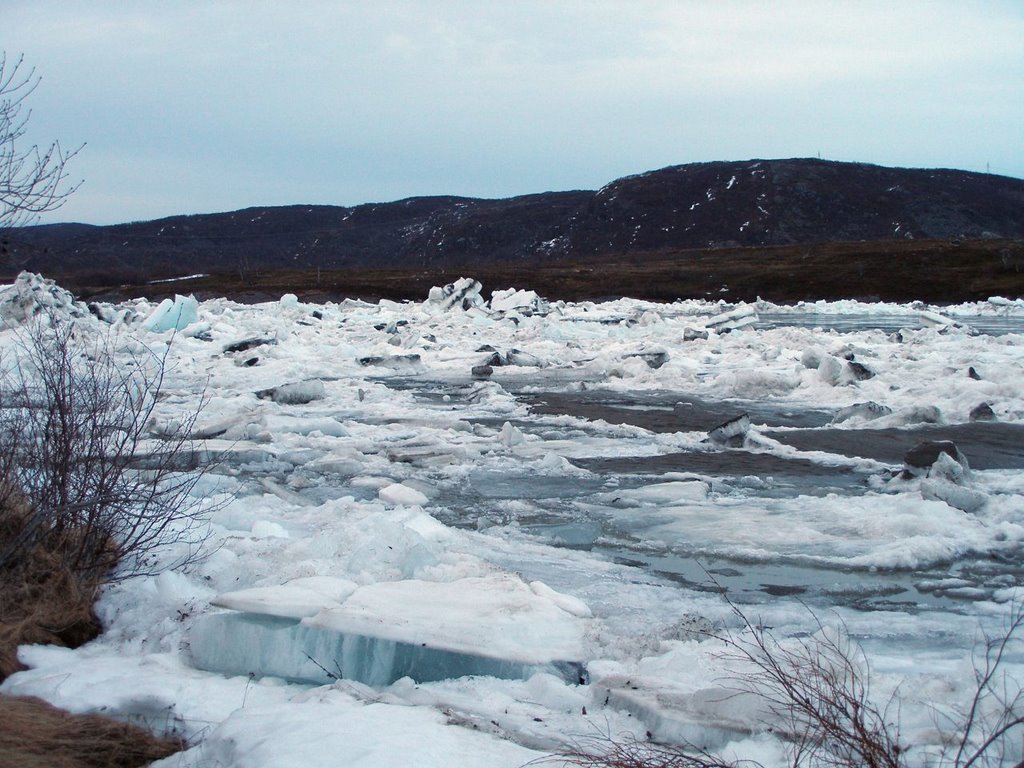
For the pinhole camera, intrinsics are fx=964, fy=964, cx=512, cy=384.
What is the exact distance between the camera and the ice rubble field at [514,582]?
156 inches

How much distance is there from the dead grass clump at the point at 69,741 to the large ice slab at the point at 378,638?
0.74m

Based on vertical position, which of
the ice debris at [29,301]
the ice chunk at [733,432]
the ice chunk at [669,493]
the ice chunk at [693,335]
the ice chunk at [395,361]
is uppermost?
the ice debris at [29,301]

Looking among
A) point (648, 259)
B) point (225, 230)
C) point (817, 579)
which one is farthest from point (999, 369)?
point (225, 230)

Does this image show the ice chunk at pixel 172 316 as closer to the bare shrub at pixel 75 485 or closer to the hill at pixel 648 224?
the bare shrub at pixel 75 485

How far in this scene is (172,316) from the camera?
2412 cm

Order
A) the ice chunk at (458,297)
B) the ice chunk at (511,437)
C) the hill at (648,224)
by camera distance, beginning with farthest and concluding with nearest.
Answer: the hill at (648,224), the ice chunk at (458,297), the ice chunk at (511,437)

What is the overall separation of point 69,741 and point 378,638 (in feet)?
4.65

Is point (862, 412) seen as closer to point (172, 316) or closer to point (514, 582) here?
point (514, 582)

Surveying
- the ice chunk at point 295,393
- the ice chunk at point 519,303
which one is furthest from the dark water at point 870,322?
the ice chunk at point 295,393

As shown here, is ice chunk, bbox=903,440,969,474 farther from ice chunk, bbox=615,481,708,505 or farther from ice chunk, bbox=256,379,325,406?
ice chunk, bbox=256,379,325,406

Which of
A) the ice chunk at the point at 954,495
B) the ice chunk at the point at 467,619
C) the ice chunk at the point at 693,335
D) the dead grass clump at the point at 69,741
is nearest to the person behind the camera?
the dead grass clump at the point at 69,741

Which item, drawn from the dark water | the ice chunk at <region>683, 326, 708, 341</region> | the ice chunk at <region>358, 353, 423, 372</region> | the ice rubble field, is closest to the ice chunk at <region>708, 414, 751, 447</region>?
the ice rubble field

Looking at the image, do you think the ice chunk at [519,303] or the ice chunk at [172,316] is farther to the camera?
the ice chunk at [519,303]

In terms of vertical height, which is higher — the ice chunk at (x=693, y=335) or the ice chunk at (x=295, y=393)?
the ice chunk at (x=693, y=335)
